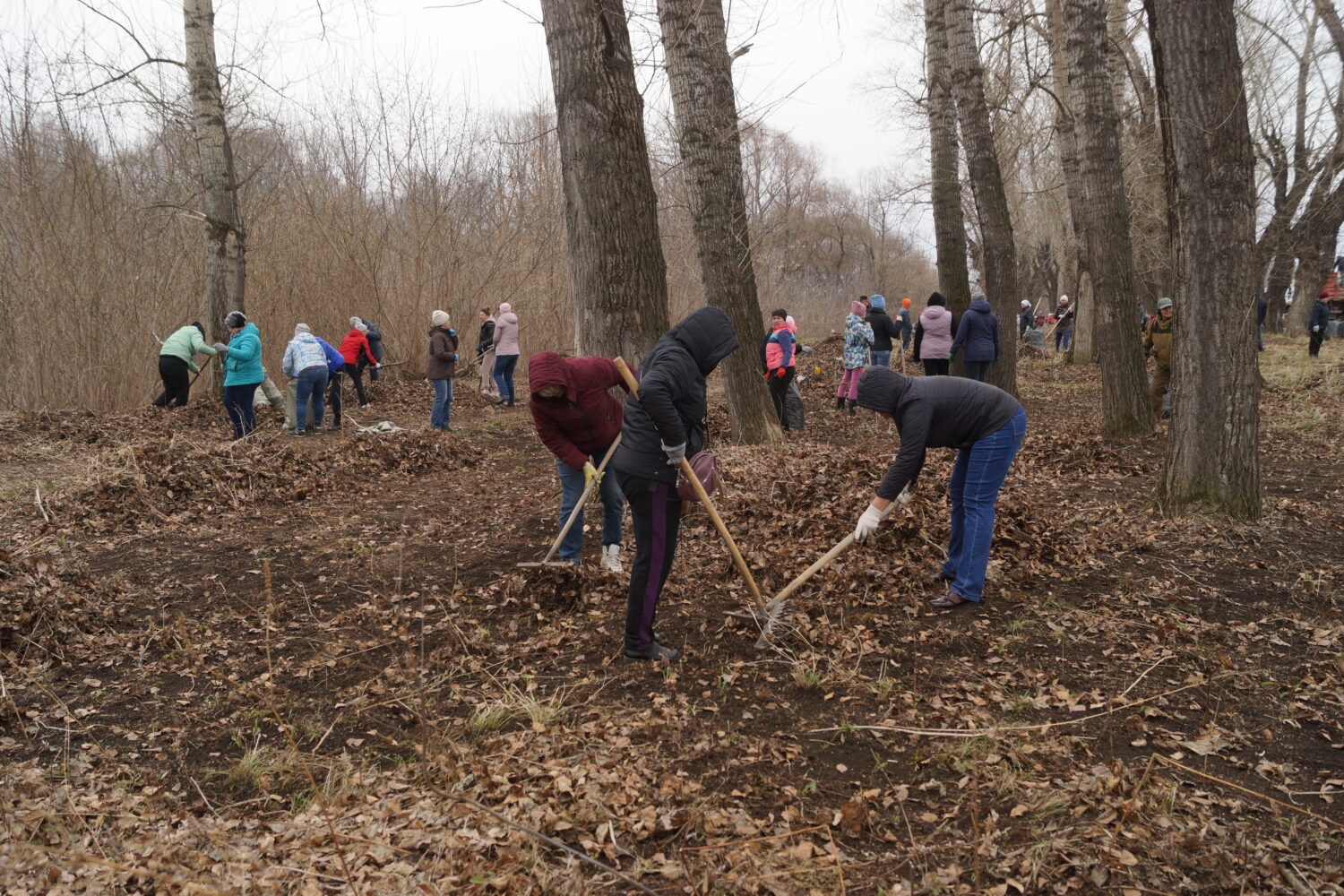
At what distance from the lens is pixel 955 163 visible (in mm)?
12859

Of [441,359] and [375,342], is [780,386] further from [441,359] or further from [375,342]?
[375,342]

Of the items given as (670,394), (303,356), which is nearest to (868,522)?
(670,394)

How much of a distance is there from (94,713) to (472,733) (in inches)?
79.4

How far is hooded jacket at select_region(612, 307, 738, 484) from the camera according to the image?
4.20 metres

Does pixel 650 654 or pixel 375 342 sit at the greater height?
pixel 375 342

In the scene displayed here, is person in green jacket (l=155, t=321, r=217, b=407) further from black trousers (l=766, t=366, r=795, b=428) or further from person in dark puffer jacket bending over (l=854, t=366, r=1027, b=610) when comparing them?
person in dark puffer jacket bending over (l=854, t=366, r=1027, b=610)

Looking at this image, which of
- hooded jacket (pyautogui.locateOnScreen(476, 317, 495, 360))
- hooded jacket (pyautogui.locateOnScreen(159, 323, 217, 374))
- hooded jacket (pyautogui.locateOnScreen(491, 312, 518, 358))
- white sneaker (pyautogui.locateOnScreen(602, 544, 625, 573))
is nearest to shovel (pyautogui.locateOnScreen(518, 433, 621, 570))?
white sneaker (pyautogui.locateOnScreen(602, 544, 625, 573))

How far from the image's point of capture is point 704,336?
4.40 m

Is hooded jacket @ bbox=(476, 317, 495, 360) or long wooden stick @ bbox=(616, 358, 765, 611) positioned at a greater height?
hooded jacket @ bbox=(476, 317, 495, 360)

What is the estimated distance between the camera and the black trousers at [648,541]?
438 centimetres

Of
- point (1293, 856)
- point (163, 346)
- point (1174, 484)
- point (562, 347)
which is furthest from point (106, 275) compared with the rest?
point (1293, 856)

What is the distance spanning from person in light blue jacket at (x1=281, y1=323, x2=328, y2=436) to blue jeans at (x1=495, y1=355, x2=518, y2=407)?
12.9ft

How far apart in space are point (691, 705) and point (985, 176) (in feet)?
33.5

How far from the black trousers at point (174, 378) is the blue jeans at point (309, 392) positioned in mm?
2424
